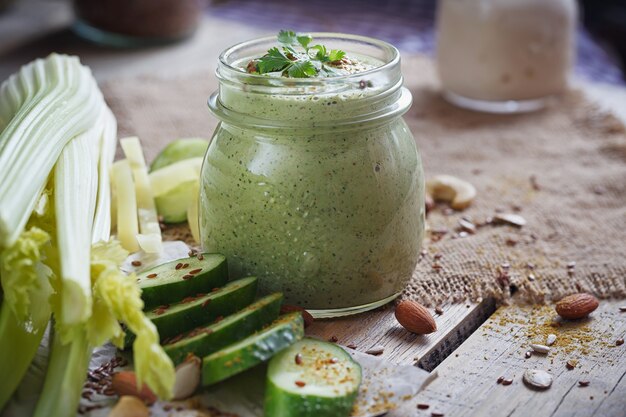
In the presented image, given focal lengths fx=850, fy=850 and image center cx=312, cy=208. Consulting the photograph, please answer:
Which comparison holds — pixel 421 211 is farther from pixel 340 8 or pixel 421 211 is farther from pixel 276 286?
pixel 340 8

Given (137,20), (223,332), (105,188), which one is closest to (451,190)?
(105,188)

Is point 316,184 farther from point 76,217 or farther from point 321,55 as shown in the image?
point 76,217

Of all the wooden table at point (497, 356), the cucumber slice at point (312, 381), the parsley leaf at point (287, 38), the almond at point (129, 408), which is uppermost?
the parsley leaf at point (287, 38)

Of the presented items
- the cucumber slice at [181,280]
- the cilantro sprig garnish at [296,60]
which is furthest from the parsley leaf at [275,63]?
the cucumber slice at [181,280]

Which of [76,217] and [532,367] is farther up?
[76,217]

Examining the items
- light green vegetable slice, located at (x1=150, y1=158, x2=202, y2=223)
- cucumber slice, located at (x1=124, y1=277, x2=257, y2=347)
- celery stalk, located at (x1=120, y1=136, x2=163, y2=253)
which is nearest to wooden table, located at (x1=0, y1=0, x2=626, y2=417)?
cucumber slice, located at (x1=124, y1=277, x2=257, y2=347)

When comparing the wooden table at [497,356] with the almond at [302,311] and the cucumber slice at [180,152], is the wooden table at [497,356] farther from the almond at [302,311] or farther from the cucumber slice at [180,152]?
the cucumber slice at [180,152]

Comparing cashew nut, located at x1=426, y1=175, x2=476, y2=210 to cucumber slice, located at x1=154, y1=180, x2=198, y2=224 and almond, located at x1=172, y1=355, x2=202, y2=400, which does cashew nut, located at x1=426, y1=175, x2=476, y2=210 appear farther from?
almond, located at x1=172, y1=355, x2=202, y2=400
